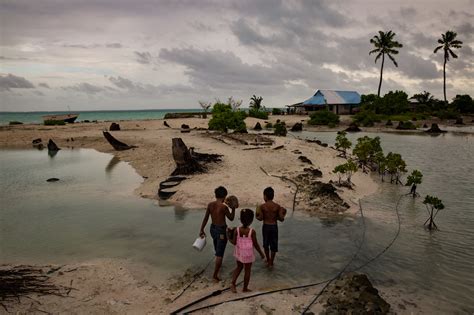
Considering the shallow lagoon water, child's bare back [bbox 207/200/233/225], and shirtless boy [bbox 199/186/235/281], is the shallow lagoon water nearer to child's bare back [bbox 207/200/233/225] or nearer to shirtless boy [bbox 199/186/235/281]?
shirtless boy [bbox 199/186/235/281]

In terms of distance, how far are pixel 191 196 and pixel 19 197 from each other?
7652 millimetres

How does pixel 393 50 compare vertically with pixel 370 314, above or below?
above

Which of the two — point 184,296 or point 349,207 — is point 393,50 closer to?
point 349,207

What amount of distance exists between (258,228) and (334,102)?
6308 cm

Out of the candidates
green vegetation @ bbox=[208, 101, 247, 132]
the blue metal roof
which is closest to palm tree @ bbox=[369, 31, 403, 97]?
the blue metal roof

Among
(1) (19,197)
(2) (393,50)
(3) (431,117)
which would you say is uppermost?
(2) (393,50)

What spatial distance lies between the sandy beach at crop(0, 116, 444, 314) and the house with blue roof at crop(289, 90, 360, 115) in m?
45.9

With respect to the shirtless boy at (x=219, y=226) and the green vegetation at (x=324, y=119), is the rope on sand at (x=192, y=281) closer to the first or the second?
the shirtless boy at (x=219, y=226)

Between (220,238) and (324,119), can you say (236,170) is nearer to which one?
(220,238)

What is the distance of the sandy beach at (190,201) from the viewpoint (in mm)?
6059

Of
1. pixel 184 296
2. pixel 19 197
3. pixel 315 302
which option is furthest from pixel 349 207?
pixel 19 197

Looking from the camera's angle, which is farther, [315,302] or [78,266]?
[78,266]

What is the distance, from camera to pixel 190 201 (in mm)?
12781

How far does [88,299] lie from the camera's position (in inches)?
249
